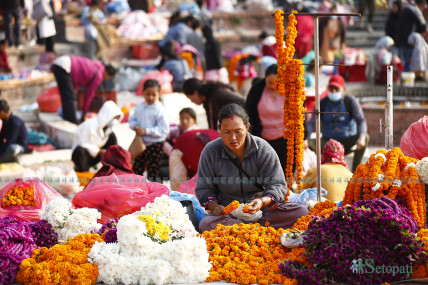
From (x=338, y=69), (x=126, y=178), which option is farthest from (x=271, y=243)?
(x=338, y=69)

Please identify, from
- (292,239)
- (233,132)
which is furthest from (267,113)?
(292,239)

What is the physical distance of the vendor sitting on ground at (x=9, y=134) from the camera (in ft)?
32.6

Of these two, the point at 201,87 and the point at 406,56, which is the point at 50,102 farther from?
the point at 406,56

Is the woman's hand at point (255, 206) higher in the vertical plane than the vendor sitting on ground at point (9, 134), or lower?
higher

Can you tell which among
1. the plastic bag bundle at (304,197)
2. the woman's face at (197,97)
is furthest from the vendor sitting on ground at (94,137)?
the plastic bag bundle at (304,197)

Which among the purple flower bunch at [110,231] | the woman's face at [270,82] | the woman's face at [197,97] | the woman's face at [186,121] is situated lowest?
the purple flower bunch at [110,231]

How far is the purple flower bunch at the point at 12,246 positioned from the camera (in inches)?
208

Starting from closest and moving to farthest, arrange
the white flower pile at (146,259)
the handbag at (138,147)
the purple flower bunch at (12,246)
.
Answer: the white flower pile at (146,259) → the purple flower bunch at (12,246) → the handbag at (138,147)

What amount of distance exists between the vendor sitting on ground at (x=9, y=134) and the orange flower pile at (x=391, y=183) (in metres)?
5.59

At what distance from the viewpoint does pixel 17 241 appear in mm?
5566

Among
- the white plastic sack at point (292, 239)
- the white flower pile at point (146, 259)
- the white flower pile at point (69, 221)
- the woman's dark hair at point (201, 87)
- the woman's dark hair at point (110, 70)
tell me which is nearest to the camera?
the white flower pile at point (146, 259)

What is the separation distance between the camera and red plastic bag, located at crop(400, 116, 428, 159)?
6539mm

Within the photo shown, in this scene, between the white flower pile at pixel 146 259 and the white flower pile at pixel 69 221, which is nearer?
the white flower pile at pixel 146 259

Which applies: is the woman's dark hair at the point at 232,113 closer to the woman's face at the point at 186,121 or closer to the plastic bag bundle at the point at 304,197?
the plastic bag bundle at the point at 304,197
